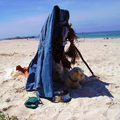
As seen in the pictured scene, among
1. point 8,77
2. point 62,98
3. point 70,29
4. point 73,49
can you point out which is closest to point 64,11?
point 70,29

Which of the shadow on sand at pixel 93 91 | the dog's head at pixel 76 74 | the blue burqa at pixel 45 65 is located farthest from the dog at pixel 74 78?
the blue burqa at pixel 45 65

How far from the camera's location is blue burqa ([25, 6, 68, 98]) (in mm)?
2908

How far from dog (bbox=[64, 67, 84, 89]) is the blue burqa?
61 centimetres

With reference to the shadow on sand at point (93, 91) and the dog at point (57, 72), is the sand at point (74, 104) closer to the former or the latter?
the shadow on sand at point (93, 91)

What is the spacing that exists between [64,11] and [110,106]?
2329 millimetres

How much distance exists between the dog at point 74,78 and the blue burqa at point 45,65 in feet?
2.00

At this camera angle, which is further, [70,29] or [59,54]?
[59,54]

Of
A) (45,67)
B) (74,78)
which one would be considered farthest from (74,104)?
(45,67)

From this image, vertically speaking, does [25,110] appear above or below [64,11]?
below

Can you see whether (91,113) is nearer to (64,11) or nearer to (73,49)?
(73,49)

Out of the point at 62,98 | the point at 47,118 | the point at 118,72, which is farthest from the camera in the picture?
the point at 118,72

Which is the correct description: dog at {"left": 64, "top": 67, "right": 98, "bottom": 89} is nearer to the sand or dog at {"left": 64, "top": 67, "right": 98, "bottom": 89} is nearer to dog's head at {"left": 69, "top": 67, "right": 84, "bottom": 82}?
dog's head at {"left": 69, "top": 67, "right": 84, "bottom": 82}

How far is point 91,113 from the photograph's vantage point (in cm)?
244

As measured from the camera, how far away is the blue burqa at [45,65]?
291 cm
